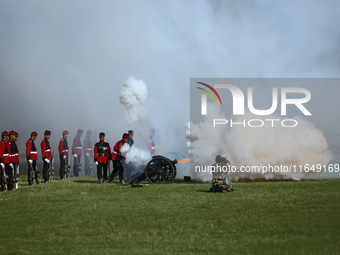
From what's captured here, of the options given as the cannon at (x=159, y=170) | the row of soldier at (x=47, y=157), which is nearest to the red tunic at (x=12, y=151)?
the row of soldier at (x=47, y=157)

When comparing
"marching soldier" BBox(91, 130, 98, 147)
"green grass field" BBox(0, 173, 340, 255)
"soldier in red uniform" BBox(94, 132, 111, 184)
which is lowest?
"green grass field" BBox(0, 173, 340, 255)

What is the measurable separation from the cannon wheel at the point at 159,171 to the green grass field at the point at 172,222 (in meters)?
1.87

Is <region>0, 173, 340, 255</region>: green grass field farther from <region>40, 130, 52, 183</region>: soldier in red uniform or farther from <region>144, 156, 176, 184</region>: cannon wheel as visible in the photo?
<region>40, 130, 52, 183</region>: soldier in red uniform

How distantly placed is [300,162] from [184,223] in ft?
34.3

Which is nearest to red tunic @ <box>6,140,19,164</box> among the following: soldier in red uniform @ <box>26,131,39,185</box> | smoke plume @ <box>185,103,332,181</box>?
soldier in red uniform @ <box>26,131,39,185</box>

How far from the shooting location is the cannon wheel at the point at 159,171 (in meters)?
14.8

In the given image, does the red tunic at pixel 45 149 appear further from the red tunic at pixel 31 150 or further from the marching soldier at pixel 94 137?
the marching soldier at pixel 94 137

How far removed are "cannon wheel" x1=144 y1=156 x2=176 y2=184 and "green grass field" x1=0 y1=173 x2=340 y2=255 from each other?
73.8 inches

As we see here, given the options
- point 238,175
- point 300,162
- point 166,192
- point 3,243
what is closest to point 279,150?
point 300,162

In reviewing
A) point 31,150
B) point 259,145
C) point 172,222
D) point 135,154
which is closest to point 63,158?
point 31,150

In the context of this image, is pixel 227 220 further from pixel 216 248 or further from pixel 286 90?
pixel 286 90

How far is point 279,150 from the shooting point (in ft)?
55.0

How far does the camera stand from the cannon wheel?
583 inches

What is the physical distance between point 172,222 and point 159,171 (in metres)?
6.84
